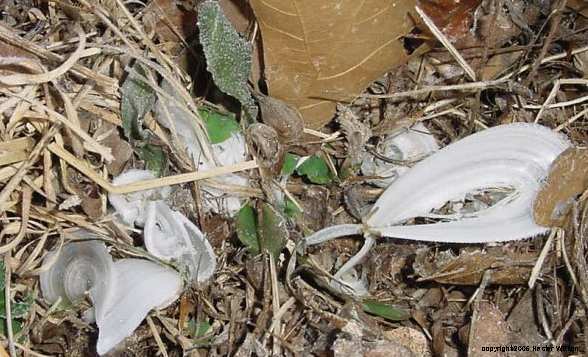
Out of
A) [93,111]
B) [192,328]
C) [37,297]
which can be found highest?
[93,111]

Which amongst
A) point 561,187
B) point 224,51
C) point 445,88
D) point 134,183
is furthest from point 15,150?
point 561,187

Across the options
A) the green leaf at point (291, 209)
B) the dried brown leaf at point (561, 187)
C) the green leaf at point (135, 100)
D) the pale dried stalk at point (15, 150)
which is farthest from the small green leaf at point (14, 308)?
the dried brown leaf at point (561, 187)

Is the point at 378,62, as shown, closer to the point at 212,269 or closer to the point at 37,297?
the point at 212,269

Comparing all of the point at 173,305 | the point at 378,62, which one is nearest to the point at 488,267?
the point at 378,62

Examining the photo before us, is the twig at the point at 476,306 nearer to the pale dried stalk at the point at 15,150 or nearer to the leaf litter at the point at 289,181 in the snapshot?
the leaf litter at the point at 289,181

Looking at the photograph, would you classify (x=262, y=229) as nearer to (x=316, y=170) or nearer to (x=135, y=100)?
(x=316, y=170)

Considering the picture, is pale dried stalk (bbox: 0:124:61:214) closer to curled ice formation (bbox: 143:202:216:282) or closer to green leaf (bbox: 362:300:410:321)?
curled ice formation (bbox: 143:202:216:282)
